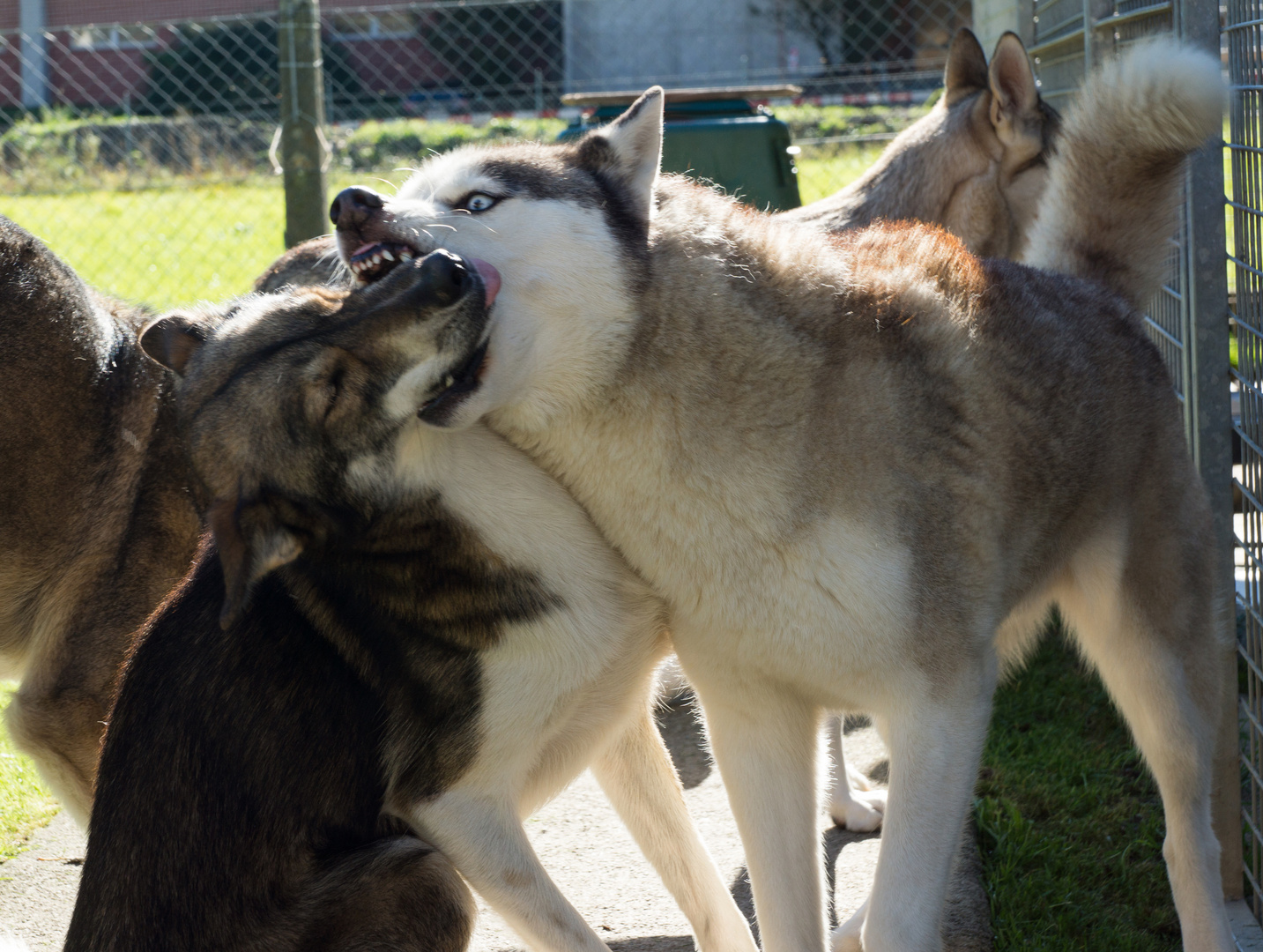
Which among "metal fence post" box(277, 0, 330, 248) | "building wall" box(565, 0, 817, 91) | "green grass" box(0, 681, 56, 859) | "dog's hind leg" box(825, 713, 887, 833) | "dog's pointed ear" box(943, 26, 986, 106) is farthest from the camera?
"building wall" box(565, 0, 817, 91)

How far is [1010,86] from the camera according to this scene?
409cm

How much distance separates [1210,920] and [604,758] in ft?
5.01

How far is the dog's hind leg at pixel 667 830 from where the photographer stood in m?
2.82

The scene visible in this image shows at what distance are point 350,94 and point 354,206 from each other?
1044 inches

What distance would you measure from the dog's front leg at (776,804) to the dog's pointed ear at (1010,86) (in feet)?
8.12

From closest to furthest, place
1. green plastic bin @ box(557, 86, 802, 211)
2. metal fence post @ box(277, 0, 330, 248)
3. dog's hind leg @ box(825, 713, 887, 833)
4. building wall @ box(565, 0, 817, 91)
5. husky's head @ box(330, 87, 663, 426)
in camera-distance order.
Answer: husky's head @ box(330, 87, 663, 426), dog's hind leg @ box(825, 713, 887, 833), green plastic bin @ box(557, 86, 802, 211), metal fence post @ box(277, 0, 330, 248), building wall @ box(565, 0, 817, 91)

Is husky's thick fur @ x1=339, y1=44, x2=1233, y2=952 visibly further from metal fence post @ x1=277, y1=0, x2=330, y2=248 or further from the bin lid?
metal fence post @ x1=277, y1=0, x2=330, y2=248

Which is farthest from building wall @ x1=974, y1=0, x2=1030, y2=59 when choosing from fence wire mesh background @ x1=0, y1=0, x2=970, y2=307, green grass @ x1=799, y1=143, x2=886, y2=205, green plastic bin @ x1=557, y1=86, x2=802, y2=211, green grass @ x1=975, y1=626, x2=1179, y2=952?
green grass @ x1=799, y1=143, x2=886, y2=205

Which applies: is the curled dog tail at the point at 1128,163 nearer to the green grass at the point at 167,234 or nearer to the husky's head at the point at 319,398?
the husky's head at the point at 319,398

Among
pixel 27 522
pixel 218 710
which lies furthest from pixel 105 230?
pixel 218 710

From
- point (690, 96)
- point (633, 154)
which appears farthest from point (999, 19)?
point (633, 154)

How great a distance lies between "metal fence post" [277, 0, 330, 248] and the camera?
6.56m

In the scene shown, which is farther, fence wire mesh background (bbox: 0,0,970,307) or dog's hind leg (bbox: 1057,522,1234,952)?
fence wire mesh background (bbox: 0,0,970,307)

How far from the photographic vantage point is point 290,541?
2.43 metres
